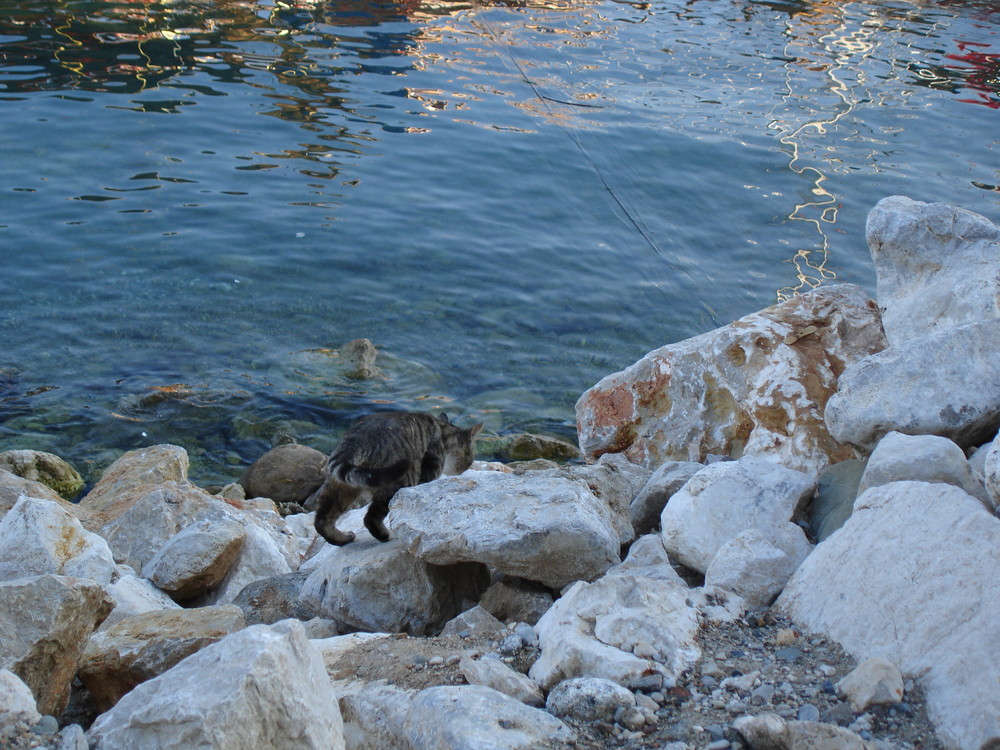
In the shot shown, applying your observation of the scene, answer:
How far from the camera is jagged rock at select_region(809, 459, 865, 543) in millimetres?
4680

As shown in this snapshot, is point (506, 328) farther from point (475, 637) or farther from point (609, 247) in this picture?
point (475, 637)

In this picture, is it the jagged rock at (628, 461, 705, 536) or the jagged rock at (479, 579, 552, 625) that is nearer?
the jagged rock at (479, 579, 552, 625)

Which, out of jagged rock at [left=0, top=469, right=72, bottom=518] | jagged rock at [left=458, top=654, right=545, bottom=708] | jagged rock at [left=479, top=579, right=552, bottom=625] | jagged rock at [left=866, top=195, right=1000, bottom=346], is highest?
jagged rock at [left=866, top=195, right=1000, bottom=346]

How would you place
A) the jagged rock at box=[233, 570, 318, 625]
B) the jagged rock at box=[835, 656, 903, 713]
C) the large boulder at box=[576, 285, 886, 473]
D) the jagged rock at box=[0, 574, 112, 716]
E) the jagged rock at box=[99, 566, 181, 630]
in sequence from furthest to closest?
the large boulder at box=[576, 285, 886, 473] < the jagged rock at box=[233, 570, 318, 625] < the jagged rock at box=[99, 566, 181, 630] < the jagged rock at box=[0, 574, 112, 716] < the jagged rock at box=[835, 656, 903, 713]

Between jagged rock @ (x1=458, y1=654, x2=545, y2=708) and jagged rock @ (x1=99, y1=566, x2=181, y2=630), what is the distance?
1.90 meters

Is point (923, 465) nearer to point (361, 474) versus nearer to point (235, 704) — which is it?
point (361, 474)

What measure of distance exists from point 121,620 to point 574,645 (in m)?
2.28

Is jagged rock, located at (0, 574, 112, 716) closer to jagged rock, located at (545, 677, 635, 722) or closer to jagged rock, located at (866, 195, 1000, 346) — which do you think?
jagged rock, located at (545, 677, 635, 722)

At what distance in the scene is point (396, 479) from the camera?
214 inches

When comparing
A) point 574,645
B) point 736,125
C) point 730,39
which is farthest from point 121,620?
point 730,39

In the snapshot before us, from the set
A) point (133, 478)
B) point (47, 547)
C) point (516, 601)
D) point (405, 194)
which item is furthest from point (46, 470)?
point (405, 194)

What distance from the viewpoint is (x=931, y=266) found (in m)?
5.82

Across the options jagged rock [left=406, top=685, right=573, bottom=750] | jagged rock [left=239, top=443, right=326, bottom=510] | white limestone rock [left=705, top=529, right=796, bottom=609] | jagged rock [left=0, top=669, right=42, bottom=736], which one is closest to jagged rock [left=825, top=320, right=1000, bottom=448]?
white limestone rock [left=705, top=529, right=796, bottom=609]

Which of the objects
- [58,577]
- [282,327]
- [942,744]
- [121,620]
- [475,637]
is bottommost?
[282,327]
